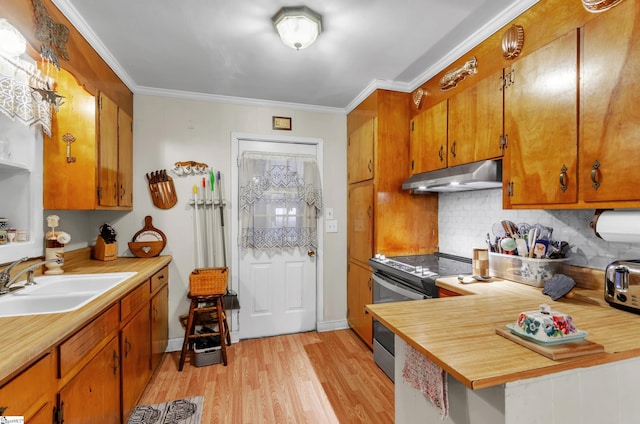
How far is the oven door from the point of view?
210cm

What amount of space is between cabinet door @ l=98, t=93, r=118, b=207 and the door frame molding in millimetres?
972

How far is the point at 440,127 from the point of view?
7.47ft

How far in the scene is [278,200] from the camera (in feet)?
9.87

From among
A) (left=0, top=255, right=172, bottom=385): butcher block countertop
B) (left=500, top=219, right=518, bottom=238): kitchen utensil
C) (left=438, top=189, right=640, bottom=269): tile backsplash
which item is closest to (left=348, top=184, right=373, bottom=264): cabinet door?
(left=438, top=189, right=640, bottom=269): tile backsplash

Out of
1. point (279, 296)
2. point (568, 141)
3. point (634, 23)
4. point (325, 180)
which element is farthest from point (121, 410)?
point (634, 23)

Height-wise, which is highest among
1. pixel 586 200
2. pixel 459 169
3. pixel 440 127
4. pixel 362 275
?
pixel 440 127

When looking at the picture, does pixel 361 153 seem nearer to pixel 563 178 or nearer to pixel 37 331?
pixel 563 178

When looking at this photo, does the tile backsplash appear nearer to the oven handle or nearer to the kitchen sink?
the oven handle

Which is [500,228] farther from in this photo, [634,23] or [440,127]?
[634,23]

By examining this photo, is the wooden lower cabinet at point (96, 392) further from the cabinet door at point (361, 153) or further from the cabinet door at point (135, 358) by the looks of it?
the cabinet door at point (361, 153)

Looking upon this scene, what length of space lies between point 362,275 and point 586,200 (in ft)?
6.17

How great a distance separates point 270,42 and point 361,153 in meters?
1.33

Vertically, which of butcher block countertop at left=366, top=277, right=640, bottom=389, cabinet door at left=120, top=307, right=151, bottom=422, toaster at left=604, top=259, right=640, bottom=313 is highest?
toaster at left=604, top=259, right=640, bottom=313

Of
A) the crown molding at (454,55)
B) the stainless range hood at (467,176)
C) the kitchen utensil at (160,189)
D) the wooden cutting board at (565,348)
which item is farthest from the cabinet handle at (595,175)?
the kitchen utensil at (160,189)
